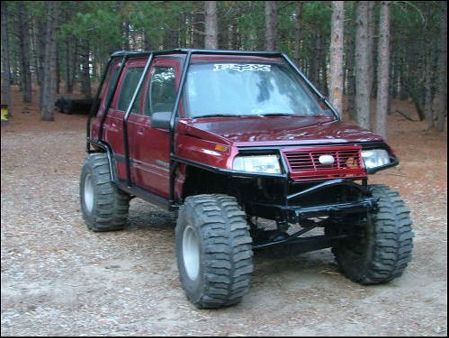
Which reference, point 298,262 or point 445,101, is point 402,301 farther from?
point 445,101

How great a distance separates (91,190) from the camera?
24.1 feet

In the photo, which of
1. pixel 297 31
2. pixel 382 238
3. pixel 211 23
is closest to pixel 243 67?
pixel 382 238

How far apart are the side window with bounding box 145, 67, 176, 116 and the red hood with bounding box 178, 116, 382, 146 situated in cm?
59

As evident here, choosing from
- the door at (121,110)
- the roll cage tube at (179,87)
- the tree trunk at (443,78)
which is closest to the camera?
the roll cage tube at (179,87)

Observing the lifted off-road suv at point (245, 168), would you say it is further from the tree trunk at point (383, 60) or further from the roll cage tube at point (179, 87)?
the tree trunk at point (383, 60)

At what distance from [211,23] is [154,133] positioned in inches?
279

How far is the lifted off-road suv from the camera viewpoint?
4676 millimetres

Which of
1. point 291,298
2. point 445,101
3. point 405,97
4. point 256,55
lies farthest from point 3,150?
point 405,97

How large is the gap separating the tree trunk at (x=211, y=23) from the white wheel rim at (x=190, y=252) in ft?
25.9

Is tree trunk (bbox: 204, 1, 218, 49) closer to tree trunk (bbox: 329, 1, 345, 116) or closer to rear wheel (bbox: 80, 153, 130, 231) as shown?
tree trunk (bbox: 329, 1, 345, 116)

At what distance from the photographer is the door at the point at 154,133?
5816 mm

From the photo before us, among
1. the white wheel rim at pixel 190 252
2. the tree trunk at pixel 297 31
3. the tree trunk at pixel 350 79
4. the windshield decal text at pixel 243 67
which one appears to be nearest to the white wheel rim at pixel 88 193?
the windshield decal text at pixel 243 67

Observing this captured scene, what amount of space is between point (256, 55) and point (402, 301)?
2925 millimetres

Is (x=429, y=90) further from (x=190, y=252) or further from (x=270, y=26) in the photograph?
(x=190, y=252)
